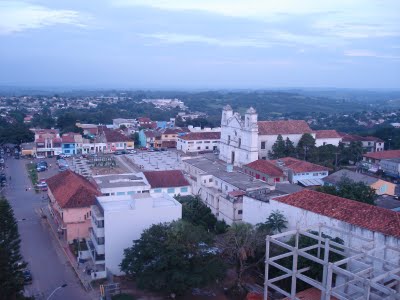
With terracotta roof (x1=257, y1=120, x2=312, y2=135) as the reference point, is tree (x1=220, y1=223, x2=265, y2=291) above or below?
below

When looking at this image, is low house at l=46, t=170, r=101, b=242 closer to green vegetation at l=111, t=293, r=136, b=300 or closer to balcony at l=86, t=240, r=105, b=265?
balcony at l=86, t=240, r=105, b=265

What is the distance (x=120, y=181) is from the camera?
2723 cm

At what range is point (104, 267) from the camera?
1825 cm

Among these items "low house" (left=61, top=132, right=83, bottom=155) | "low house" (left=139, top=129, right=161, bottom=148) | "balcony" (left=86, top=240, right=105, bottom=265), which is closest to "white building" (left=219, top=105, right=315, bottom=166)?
"low house" (left=139, top=129, right=161, bottom=148)

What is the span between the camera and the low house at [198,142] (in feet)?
158

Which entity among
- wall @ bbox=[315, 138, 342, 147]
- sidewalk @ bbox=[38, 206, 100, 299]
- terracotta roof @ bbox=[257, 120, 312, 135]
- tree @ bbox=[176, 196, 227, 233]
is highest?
terracotta roof @ bbox=[257, 120, 312, 135]

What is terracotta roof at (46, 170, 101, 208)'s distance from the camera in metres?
21.5

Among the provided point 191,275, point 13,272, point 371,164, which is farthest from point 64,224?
point 371,164

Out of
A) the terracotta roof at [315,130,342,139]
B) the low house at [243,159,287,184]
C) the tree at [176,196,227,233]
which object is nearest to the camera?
the tree at [176,196,227,233]

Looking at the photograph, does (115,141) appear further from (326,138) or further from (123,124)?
(326,138)

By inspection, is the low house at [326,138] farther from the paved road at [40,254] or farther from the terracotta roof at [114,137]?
the paved road at [40,254]

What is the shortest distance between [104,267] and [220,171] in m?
13.2

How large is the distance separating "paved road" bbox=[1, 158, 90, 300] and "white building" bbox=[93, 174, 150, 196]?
13.0 feet

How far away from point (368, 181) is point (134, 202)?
17.5m
